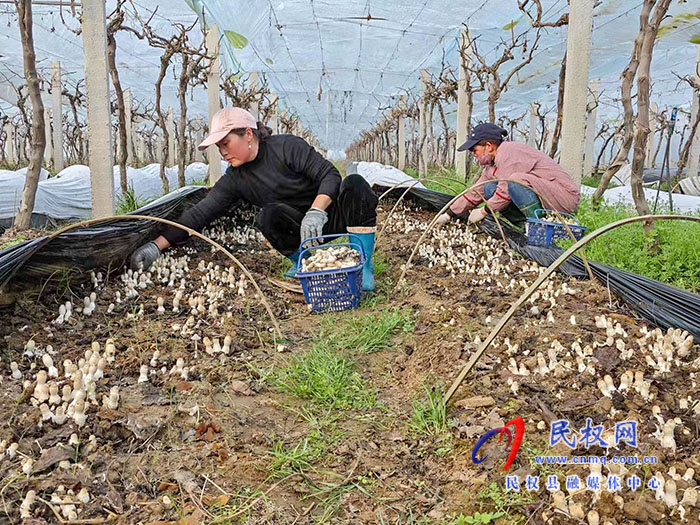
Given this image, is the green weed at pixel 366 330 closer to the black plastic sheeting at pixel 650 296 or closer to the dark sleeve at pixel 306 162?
the dark sleeve at pixel 306 162

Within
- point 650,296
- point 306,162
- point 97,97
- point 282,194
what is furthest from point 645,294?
point 97,97

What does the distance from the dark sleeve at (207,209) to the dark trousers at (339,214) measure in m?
0.32

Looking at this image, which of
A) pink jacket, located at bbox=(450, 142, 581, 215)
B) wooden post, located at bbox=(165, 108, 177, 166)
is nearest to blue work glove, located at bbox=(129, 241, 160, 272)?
pink jacket, located at bbox=(450, 142, 581, 215)

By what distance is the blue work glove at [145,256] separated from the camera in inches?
159

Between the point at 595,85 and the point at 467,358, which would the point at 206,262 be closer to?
the point at 467,358

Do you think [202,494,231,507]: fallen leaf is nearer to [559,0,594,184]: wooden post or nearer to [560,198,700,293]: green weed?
[560,198,700,293]: green weed

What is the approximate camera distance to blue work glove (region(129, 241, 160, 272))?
159 inches

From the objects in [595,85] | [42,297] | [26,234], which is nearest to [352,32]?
[595,85]

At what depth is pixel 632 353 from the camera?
8.60 feet

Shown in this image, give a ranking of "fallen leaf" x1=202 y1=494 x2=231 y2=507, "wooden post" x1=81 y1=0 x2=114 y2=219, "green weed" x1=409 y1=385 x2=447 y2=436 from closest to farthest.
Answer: "fallen leaf" x1=202 y1=494 x2=231 y2=507 < "green weed" x1=409 y1=385 x2=447 y2=436 < "wooden post" x1=81 y1=0 x2=114 y2=219

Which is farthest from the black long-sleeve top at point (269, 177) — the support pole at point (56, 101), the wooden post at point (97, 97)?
the support pole at point (56, 101)

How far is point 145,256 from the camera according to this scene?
13.4 feet

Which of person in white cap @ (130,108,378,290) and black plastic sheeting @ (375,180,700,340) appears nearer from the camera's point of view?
black plastic sheeting @ (375,180,700,340)

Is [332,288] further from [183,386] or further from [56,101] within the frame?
[56,101]
